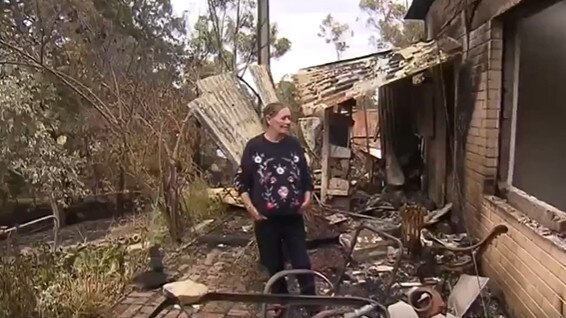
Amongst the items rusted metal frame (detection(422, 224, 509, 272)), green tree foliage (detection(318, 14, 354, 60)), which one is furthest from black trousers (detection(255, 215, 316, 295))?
green tree foliage (detection(318, 14, 354, 60))

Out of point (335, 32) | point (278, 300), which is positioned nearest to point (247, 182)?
point (278, 300)

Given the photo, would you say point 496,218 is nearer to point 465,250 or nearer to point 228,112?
point 465,250

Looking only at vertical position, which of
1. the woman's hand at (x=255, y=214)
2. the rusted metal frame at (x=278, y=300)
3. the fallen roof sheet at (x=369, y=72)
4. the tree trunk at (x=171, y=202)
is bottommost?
the tree trunk at (x=171, y=202)

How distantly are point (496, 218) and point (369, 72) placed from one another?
2961mm

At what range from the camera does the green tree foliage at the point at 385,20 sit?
1977 centimetres

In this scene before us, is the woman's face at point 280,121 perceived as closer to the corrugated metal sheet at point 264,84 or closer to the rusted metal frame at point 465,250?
the rusted metal frame at point 465,250

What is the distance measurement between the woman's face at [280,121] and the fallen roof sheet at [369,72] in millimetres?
2792

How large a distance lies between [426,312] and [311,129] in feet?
28.8

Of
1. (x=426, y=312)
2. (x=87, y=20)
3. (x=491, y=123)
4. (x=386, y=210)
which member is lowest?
(x=386, y=210)

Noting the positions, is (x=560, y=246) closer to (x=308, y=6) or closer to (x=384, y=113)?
(x=384, y=113)

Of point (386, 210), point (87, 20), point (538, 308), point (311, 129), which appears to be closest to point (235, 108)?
point (386, 210)

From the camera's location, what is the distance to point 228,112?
8.38 metres

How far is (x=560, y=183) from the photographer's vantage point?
631cm

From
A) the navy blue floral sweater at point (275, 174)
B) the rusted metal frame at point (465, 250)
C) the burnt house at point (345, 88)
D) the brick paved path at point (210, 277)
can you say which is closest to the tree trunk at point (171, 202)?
the brick paved path at point (210, 277)
